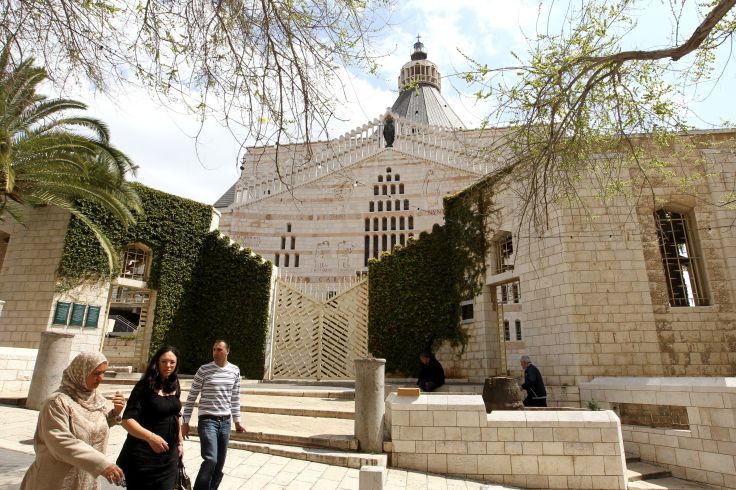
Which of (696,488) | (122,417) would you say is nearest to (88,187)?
(122,417)

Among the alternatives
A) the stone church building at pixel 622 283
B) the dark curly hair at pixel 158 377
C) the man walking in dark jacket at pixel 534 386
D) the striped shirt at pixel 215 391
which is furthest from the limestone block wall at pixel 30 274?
the man walking in dark jacket at pixel 534 386

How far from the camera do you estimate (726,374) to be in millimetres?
9094

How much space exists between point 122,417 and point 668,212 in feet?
39.8

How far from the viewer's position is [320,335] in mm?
14219

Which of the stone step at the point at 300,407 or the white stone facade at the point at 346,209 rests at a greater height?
the white stone facade at the point at 346,209

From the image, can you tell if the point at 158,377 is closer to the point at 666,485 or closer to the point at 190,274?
the point at 666,485

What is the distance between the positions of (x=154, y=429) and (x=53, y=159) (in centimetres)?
971

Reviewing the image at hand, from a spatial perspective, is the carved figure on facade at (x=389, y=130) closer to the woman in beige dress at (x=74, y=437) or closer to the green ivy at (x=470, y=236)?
the green ivy at (x=470, y=236)

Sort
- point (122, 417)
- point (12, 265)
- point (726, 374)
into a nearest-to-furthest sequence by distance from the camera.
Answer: point (122, 417) → point (726, 374) → point (12, 265)

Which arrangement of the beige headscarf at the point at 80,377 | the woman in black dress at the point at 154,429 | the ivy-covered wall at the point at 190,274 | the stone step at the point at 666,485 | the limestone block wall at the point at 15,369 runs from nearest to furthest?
the beige headscarf at the point at 80,377 → the woman in black dress at the point at 154,429 → the stone step at the point at 666,485 → the limestone block wall at the point at 15,369 → the ivy-covered wall at the point at 190,274

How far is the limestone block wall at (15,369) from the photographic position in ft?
28.5

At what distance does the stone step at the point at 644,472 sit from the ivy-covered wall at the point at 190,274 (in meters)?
11.0

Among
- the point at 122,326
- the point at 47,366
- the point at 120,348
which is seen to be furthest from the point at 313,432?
the point at 122,326

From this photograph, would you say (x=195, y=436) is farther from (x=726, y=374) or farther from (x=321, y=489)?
(x=726, y=374)
